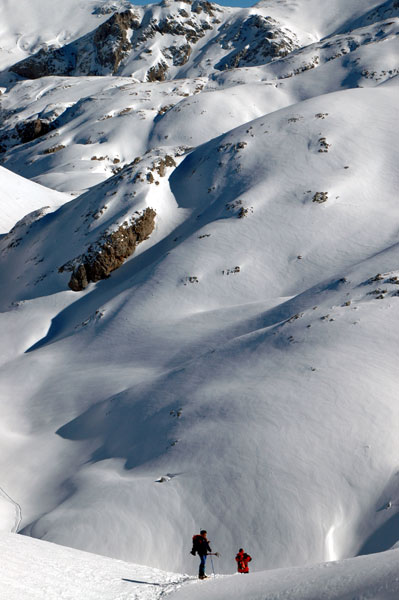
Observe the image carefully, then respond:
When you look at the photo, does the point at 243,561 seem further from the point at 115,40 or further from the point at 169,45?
the point at 115,40

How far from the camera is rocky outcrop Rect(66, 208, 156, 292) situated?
31609mm

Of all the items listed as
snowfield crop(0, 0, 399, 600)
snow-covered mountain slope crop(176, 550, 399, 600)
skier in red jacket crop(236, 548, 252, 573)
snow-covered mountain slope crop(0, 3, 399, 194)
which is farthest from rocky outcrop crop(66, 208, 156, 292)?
snow-covered mountain slope crop(0, 3, 399, 194)

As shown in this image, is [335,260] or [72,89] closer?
[335,260]

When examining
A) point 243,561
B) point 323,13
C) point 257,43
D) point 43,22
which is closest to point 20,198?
point 243,561

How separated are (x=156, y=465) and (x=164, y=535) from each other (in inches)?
103

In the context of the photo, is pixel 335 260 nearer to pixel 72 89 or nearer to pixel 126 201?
pixel 126 201

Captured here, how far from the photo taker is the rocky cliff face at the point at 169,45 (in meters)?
115

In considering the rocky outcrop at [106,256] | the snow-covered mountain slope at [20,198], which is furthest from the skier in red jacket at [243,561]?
the snow-covered mountain slope at [20,198]

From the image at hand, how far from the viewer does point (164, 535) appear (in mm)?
13492

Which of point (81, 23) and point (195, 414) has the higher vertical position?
point (81, 23)

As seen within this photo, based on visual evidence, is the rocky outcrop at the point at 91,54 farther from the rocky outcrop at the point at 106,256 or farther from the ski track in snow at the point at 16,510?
the ski track in snow at the point at 16,510

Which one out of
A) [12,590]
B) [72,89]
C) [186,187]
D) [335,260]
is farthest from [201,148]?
[72,89]

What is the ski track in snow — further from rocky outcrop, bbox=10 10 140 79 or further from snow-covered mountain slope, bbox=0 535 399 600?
rocky outcrop, bbox=10 10 140 79

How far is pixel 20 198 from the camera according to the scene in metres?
48.6
